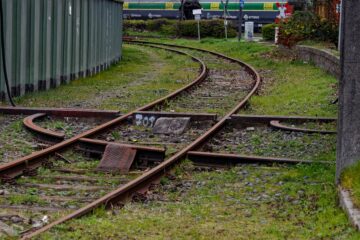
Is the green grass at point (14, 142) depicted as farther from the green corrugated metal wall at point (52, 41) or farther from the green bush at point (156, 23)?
the green bush at point (156, 23)

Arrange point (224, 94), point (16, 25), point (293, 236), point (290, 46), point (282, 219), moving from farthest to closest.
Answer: point (290, 46)
point (224, 94)
point (16, 25)
point (282, 219)
point (293, 236)

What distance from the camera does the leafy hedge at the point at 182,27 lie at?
45000 mm

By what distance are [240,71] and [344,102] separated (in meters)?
16.1

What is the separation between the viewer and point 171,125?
11.4 metres

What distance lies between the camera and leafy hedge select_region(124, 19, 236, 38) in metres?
45.0

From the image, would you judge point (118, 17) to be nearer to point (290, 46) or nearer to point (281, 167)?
point (290, 46)

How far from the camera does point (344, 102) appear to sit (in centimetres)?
730

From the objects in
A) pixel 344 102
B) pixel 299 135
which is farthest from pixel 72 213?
pixel 299 135

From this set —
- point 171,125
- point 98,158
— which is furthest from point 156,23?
point 98,158

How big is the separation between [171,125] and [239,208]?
4535mm

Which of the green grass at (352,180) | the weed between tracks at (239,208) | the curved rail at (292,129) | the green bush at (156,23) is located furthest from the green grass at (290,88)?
the green bush at (156,23)

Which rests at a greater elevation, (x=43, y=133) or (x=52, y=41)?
(x=52, y=41)

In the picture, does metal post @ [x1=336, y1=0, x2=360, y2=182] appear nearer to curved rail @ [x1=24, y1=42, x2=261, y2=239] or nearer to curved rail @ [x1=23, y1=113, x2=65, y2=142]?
curved rail @ [x1=24, y1=42, x2=261, y2=239]

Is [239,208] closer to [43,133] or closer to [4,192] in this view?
[4,192]
